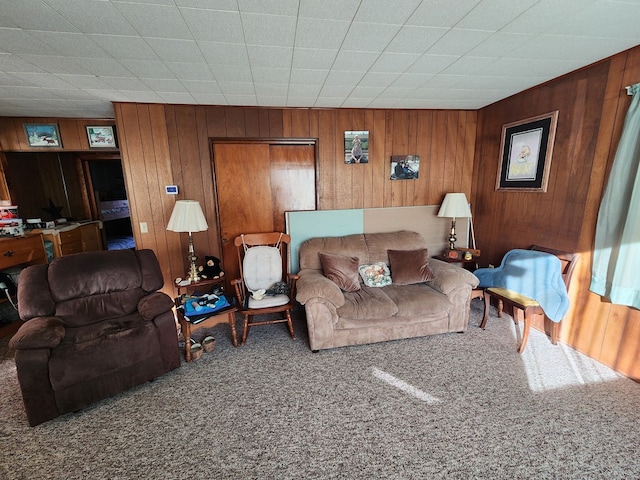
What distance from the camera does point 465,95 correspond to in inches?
123

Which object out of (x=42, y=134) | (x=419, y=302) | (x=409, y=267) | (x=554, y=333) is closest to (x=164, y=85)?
(x=42, y=134)

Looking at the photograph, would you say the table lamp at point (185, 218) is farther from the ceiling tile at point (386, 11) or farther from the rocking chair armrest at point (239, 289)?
the ceiling tile at point (386, 11)

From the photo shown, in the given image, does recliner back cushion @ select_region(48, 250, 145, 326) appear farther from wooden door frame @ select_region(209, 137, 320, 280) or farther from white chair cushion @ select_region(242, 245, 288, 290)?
wooden door frame @ select_region(209, 137, 320, 280)

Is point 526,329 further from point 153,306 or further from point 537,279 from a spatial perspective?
point 153,306

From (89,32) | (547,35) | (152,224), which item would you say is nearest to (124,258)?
(152,224)

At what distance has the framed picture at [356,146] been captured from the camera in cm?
356

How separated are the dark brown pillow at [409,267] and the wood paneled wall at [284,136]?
0.92m

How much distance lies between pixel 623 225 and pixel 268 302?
2968mm

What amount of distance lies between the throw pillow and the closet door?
113cm

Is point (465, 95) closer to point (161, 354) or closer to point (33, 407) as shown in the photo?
point (161, 354)

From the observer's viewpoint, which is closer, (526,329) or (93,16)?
(93,16)

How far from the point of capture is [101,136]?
367 cm

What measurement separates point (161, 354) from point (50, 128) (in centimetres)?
343

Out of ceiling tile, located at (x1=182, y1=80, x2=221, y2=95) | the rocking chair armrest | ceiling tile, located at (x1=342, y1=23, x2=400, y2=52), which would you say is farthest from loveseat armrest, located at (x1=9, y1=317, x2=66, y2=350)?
ceiling tile, located at (x1=342, y1=23, x2=400, y2=52)
